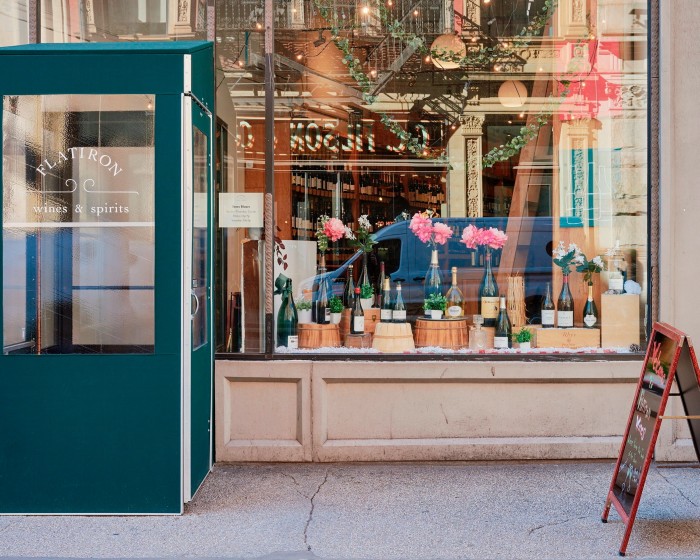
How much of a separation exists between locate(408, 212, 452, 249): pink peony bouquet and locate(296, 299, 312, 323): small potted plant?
112 centimetres

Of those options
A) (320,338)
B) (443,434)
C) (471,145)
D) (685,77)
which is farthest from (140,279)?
(685,77)

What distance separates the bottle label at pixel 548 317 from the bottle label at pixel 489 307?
0.38 metres

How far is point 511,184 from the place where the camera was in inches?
283

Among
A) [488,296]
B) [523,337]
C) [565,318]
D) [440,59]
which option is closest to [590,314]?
[565,318]

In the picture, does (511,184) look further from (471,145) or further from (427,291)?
(427,291)

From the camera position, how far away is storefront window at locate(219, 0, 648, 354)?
6.48 metres

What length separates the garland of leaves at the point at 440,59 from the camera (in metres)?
7.10

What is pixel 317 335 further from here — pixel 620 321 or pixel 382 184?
pixel 620 321

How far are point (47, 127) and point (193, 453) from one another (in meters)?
2.21

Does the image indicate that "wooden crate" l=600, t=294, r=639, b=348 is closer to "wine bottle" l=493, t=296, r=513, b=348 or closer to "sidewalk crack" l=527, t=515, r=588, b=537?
"wine bottle" l=493, t=296, r=513, b=348

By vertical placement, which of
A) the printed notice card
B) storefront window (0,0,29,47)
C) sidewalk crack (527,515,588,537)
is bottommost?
sidewalk crack (527,515,588,537)

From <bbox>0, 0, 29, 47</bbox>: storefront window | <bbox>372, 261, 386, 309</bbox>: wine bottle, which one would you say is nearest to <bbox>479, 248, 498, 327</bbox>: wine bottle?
<bbox>372, 261, 386, 309</bbox>: wine bottle

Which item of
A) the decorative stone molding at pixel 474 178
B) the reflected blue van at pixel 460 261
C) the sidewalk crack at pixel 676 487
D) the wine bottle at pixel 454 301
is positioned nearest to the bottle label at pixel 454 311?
the wine bottle at pixel 454 301

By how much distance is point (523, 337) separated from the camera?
6492 millimetres
